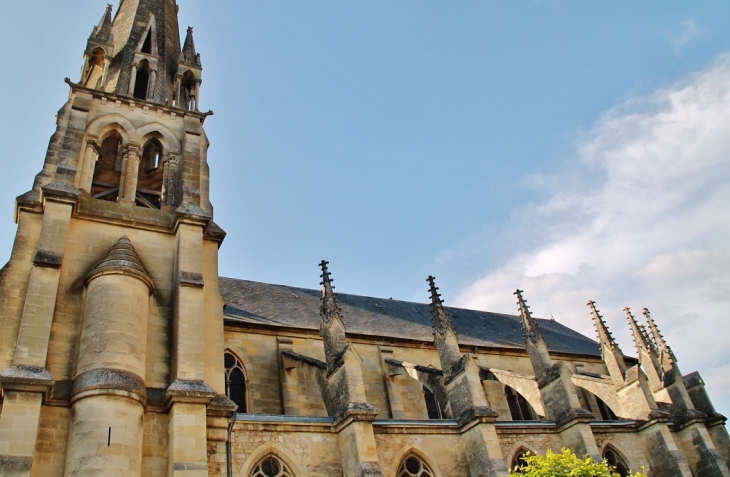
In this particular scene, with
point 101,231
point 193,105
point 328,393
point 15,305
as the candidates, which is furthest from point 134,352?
point 193,105

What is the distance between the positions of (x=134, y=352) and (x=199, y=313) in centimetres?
151

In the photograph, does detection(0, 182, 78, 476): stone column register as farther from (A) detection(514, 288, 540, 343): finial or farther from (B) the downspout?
(A) detection(514, 288, 540, 343): finial

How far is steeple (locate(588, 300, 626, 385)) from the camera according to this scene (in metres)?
18.0

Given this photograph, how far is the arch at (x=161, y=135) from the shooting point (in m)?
15.3

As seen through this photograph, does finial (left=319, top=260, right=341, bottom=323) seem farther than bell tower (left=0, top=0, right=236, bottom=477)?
Yes

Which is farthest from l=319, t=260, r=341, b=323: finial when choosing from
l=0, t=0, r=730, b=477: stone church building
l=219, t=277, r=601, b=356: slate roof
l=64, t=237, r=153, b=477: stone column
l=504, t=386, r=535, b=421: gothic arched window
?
l=504, t=386, r=535, b=421: gothic arched window

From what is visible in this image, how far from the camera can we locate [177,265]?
12477 mm

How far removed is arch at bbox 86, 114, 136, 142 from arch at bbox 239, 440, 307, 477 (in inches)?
335

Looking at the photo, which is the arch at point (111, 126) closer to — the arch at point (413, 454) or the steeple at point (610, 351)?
the arch at point (413, 454)

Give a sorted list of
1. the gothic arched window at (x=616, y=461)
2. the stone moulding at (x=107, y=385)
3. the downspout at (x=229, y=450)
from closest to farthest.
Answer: the stone moulding at (x=107, y=385), the downspout at (x=229, y=450), the gothic arched window at (x=616, y=461)

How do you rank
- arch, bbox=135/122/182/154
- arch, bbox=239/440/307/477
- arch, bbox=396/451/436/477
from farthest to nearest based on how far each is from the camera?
arch, bbox=135/122/182/154 → arch, bbox=396/451/436/477 → arch, bbox=239/440/307/477

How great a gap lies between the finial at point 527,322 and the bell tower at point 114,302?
9940mm

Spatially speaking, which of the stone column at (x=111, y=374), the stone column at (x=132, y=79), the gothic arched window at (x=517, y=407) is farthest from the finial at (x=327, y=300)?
the gothic arched window at (x=517, y=407)

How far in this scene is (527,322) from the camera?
1822cm
